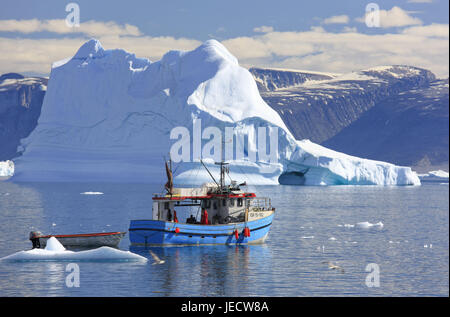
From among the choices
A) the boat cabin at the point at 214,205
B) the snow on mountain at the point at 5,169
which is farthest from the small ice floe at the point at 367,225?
the snow on mountain at the point at 5,169

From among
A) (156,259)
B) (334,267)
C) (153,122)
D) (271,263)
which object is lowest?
(334,267)

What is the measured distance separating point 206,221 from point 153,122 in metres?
60.1

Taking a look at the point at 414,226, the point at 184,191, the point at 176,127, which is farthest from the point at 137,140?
the point at 184,191

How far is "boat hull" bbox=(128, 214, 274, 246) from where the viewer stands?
32.4 m

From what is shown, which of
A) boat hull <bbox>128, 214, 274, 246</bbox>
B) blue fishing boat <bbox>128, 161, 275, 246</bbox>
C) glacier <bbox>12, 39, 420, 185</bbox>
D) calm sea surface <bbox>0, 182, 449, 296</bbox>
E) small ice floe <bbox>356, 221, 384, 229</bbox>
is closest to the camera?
calm sea surface <bbox>0, 182, 449, 296</bbox>

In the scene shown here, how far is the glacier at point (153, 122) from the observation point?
8619 centimetres

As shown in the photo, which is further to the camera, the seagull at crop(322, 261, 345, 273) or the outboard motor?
the outboard motor

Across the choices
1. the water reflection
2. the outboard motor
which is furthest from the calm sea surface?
the outboard motor

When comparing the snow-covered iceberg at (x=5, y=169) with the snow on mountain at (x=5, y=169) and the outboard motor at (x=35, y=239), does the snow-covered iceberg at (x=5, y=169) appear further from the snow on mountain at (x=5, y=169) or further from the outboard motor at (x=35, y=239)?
the outboard motor at (x=35, y=239)

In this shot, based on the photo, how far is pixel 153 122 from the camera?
92.5 metres

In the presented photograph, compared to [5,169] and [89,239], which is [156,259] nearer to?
[89,239]

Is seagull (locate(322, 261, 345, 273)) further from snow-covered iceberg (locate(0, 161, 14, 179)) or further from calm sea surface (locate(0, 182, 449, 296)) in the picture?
snow-covered iceberg (locate(0, 161, 14, 179))

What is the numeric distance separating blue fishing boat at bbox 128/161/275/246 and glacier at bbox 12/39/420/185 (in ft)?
156

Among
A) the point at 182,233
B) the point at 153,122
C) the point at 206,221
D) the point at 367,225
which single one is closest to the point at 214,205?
the point at 206,221
